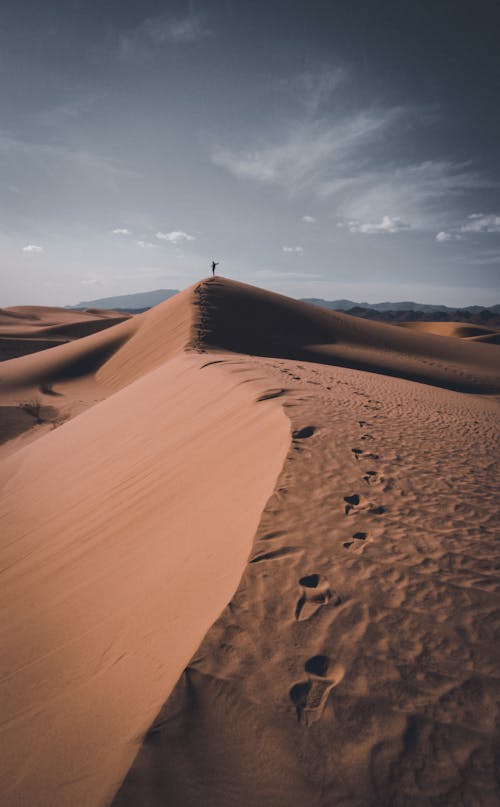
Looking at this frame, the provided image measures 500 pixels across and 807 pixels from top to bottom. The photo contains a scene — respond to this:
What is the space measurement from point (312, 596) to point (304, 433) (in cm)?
229

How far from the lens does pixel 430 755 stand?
5.25 ft

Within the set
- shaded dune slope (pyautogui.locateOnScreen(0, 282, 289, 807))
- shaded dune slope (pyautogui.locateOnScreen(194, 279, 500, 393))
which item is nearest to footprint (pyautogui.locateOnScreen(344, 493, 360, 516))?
shaded dune slope (pyautogui.locateOnScreen(0, 282, 289, 807))

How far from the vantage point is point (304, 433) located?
4375 millimetres

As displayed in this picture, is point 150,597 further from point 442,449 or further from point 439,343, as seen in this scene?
point 439,343

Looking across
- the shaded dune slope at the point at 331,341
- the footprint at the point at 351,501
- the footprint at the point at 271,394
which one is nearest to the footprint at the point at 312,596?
the footprint at the point at 351,501

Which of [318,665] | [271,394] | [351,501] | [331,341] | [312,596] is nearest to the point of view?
[318,665]

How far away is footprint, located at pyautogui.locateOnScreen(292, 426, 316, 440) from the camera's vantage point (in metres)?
4.26

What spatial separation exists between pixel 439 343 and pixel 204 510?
69.5 ft

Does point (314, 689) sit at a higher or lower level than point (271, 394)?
lower

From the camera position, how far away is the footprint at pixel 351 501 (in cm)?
316

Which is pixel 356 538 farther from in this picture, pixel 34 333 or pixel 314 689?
pixel 34 333

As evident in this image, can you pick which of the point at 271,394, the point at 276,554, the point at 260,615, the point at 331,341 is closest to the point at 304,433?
the point at 271,394

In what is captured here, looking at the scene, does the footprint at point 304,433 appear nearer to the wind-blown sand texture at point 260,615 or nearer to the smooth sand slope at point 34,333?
the wind-blown sand texture at point 260,615

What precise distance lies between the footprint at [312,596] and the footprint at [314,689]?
25 centimetres
